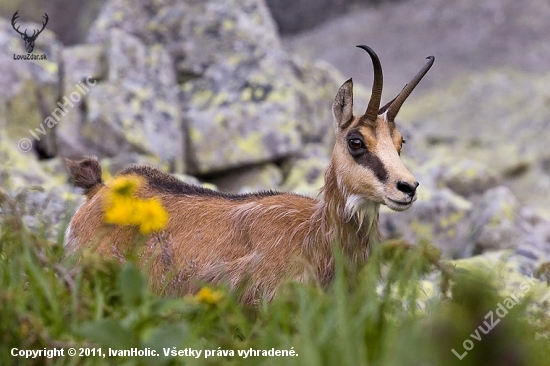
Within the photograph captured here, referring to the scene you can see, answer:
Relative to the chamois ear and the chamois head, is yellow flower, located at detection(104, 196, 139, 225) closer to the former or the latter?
the chamois head

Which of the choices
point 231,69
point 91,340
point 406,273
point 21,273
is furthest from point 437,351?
point 231,69

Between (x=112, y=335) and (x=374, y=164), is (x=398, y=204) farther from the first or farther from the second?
(x=112, y=335)

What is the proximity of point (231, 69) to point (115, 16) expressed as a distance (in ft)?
9.24

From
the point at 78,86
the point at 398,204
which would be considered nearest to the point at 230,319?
the point at 398,204

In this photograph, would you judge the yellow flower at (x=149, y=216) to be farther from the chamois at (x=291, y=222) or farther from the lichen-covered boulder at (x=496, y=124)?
the lichen-covered boulder at (x=496, y=124)

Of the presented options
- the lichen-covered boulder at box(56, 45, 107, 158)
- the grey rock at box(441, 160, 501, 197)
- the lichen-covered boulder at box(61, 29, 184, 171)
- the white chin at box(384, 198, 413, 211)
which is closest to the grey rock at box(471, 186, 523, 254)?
the grey rock at box(441, 160, 501, 197)

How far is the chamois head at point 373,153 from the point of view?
5312 millimetres

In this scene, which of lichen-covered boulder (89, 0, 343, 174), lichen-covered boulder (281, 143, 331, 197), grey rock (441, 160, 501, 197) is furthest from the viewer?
grey rock (441, 160, 501, 197)

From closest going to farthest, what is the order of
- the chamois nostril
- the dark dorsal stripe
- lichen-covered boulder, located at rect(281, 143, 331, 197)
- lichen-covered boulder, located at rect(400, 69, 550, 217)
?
1. the chamois nostril
2. the dark dorsal stripe
3. lichen-covered boulder, located at rect(281, 143, 331, 197)
4. lichen-covered boulder, located at rect(400, 69, 550, 217)

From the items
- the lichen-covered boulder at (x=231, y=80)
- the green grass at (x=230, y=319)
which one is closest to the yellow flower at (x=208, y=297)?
the green grass at (x=230, y=319)

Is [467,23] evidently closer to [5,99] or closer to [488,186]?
[488,186]

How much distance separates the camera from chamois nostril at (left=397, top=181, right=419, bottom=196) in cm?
522

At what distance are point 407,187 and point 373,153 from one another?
0.46 meters

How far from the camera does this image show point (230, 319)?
11.5 feet
